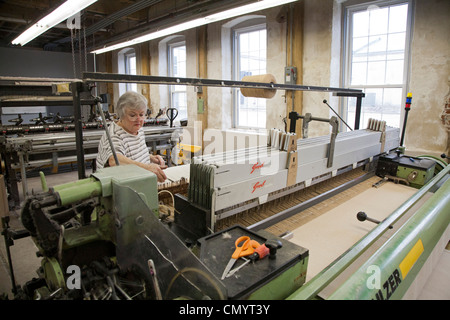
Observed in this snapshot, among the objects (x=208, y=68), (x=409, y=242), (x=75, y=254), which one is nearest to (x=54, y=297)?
(x=75, y=254)

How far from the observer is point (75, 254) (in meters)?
1.16

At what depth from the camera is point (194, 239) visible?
1360mm

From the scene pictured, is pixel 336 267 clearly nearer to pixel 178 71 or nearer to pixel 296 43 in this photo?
pixel 296 43

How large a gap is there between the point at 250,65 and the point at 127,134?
4.32 meters

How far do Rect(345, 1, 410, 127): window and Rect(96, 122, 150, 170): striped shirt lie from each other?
3.49 m

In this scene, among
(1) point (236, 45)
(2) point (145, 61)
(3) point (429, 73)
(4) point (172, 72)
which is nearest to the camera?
(3) point (429, 73)

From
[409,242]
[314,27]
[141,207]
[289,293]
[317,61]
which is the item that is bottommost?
[289,293]

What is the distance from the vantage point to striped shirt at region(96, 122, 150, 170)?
1862 mm

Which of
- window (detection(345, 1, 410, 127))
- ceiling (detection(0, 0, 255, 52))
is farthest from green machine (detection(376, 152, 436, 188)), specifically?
ceiling (detection(0, 0, 255, 52))

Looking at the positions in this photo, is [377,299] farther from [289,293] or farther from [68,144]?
[68,144]

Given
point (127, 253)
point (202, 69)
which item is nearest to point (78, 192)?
point (127, 253)

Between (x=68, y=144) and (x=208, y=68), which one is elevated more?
(x=208, y=68)

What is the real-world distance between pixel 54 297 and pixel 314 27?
4.56m

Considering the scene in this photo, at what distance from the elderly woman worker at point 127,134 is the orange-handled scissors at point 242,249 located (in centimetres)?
94
